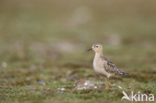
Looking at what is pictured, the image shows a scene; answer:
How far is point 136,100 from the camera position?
10.9m

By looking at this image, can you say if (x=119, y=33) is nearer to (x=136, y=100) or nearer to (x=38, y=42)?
(x=38, y=42)

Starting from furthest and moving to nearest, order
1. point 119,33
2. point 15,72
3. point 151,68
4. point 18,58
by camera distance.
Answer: point 119,33, point 18,58, point 151,68, point 15,72

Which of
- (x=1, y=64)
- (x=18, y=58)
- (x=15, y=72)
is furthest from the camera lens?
(x=18, y=58)

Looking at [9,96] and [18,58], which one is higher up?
[18,58]

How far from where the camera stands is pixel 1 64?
76.6ft

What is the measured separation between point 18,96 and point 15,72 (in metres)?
8.90

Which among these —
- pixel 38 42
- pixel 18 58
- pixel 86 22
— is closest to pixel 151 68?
pixel 18 58

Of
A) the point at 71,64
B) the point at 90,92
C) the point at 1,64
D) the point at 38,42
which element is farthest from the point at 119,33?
the point at 90,92

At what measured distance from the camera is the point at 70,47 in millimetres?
32781

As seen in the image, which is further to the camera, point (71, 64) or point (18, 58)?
point (18, 58)

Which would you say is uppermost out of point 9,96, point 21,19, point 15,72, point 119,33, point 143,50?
point 21,19

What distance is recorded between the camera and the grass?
41.1 ft

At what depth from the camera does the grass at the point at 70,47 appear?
493 inches

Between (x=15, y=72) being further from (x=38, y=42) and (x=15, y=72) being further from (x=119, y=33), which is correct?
(x=119, y=33)
